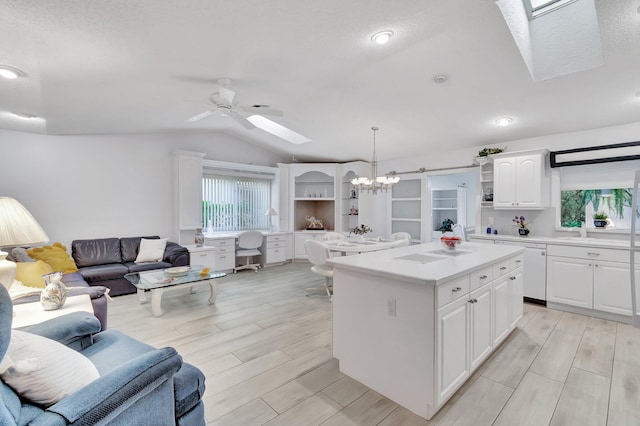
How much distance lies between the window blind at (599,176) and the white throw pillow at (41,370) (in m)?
5.58

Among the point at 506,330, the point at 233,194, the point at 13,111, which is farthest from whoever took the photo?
the point at 233,194

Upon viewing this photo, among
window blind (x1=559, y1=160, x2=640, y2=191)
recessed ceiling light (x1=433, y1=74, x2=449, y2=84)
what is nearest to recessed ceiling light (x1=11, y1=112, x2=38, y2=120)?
recessed ceiling light (x1=433, y1=74, x2=449, y2=84)

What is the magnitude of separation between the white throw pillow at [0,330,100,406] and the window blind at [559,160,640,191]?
18.3 feet

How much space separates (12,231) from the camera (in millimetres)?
1921

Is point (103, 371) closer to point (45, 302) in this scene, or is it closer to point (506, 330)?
point (45, 302)

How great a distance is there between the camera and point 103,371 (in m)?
1.50

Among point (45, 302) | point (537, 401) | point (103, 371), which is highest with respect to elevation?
point (45, 302)

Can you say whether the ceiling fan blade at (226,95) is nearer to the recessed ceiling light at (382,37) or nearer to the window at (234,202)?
the recessed ceiling light at (382,37)

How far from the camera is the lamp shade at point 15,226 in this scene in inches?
74.7

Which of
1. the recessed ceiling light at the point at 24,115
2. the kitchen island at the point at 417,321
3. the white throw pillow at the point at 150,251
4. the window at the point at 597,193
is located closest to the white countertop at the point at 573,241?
the window at the point at 597,193

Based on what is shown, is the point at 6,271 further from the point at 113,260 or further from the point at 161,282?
the point at 113,260

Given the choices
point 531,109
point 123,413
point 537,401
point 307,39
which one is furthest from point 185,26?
point 531,109

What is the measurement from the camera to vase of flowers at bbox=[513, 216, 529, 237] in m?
4.46

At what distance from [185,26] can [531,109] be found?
13.2 ft
